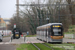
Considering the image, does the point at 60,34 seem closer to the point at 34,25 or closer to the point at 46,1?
the point at 46,1

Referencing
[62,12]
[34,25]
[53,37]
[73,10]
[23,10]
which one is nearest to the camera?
[53,37]

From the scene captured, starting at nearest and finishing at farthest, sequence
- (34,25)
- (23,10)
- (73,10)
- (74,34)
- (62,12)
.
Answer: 1. (74,34)
2. (73,10)
3. (62,12)
4. (23,10)
5. (34,25)

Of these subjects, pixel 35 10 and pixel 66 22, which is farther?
pixel 35 10

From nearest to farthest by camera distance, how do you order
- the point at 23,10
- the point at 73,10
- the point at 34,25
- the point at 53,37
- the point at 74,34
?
1. the point at 53,37
2. the point at 74,34
3. the point at 73,10
4. the point at 23,10
5. the point at 34,25

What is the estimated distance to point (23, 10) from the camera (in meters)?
66.0

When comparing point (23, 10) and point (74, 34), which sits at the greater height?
point (23, 10)

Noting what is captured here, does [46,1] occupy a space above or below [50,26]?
above

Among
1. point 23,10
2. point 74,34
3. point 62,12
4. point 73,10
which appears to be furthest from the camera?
point 23,10

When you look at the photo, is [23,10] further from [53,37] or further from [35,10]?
[53,37]

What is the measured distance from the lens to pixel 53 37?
29156mm

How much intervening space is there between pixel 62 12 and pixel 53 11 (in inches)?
125

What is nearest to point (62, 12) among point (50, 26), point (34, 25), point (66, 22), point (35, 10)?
point (66, 22)

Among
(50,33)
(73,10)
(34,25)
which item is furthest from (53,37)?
(34,25)

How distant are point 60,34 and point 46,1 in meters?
28.5
